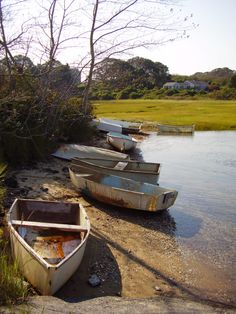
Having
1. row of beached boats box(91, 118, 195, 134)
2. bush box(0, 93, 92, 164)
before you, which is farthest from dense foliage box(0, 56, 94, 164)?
Answer: row of beached boats box(91, 118, 195, 134)

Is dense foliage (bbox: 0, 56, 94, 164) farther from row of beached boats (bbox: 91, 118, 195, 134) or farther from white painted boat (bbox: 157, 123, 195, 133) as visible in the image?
white painted boat (bbox: 157, 123, 195, 133)

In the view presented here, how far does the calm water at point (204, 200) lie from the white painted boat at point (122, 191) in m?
0.80

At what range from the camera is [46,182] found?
1384 centimetres

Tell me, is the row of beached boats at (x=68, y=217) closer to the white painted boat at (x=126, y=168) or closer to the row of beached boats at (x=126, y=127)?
the white painted boat at (x=126, y=168)

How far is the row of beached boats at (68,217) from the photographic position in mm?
6891

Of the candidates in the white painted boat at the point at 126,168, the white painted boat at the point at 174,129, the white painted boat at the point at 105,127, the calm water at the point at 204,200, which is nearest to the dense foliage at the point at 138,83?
the white painted boat at the point at 105,127

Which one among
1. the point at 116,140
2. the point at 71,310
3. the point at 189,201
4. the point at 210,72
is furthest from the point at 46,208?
the point at 210,72

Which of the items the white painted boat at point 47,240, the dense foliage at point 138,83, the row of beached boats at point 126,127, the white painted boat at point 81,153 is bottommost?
the white painted boat at point 47,240

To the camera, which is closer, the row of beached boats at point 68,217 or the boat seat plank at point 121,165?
the row of beached boats at point 68,217

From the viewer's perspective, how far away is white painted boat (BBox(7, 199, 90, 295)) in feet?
22.1

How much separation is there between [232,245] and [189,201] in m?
3.86

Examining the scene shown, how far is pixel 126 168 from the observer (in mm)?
15047

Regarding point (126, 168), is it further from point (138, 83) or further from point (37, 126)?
point (138, 83)

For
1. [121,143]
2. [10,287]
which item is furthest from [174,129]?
[10,287]
